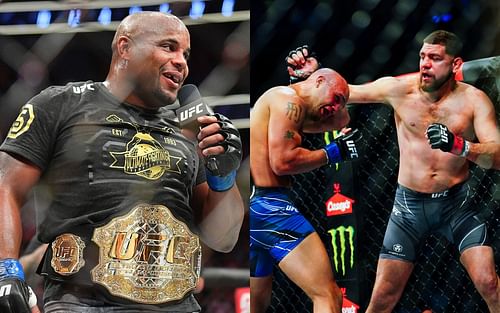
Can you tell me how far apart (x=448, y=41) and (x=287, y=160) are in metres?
0.76

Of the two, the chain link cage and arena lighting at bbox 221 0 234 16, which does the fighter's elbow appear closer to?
the chain link cage

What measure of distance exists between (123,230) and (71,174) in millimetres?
227

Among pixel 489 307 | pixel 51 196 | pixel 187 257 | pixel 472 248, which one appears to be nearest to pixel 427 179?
pixel 472 248

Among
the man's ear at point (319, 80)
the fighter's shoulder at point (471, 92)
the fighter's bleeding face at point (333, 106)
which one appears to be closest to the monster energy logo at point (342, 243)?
the fighter's bleeding face at point (333, 106)

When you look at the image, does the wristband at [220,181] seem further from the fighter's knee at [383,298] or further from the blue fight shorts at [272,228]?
the fighter's knee at [383,298]

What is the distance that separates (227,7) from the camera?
2373 millimetres

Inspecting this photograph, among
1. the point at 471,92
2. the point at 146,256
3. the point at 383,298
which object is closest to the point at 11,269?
the point at 146,256

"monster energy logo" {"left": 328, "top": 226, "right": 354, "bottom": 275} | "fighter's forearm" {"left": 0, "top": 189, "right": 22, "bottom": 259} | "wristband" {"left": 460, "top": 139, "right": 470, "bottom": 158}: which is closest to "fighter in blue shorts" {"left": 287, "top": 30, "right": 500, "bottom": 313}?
"wristband" {"left": 460, "top": 139, "right": 470, "bottom": 158}

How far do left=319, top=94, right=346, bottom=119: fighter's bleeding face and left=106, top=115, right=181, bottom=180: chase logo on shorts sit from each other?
0.74m

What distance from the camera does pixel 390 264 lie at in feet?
9.09

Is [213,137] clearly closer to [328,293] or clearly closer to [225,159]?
[225,159]

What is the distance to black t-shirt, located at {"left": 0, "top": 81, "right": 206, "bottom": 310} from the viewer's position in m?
2.16

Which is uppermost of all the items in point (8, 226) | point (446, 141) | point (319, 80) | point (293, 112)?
point (319, 80)

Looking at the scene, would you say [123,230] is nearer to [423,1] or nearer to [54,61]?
[54,61]
